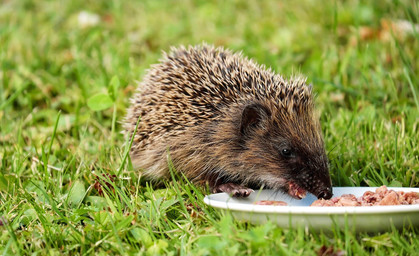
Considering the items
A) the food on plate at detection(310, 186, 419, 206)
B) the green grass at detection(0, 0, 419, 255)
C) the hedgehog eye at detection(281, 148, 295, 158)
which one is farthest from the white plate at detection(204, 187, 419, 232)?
the hedgehog eye at detection(281, 148, 295, 158)

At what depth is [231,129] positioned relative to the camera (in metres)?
4.43

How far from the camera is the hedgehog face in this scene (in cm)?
400

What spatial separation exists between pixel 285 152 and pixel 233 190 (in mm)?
488

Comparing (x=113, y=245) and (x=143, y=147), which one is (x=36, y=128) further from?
(x=113, y=245)

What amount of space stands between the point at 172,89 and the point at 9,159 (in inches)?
62.2

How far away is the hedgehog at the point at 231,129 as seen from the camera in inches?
163

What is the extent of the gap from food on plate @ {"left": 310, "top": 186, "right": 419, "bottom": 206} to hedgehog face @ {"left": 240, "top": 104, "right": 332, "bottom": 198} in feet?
0.63

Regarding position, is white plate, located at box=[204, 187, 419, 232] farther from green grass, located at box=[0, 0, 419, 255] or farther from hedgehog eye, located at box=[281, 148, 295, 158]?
hedgehog eye, located at box=[281, 148, 295, 158]

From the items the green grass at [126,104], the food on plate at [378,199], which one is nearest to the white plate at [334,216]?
the green grass at [126,104]

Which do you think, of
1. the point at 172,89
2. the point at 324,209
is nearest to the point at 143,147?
the point at 172,89

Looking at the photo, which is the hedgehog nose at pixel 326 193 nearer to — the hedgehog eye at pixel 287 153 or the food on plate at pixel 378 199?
the food on plate at pixel 378 199

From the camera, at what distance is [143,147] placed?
4918 millimetres

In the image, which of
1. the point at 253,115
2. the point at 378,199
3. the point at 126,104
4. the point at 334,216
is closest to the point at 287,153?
the point at 253,115

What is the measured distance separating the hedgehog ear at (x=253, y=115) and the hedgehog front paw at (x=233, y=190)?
47 cm
